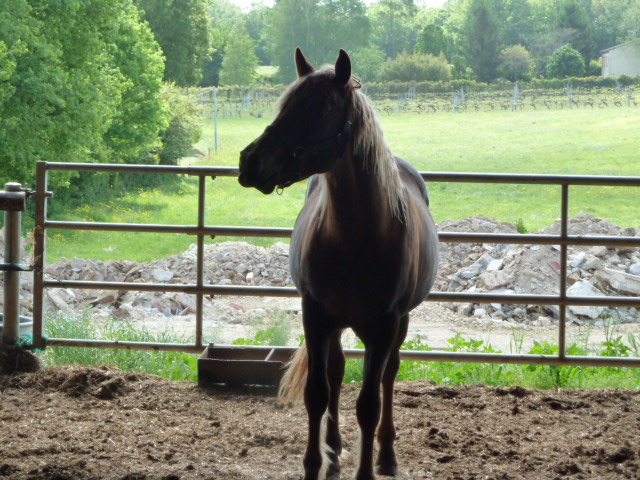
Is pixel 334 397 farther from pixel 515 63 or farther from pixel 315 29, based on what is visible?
pixel 515 63

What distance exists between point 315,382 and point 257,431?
0.88 meters

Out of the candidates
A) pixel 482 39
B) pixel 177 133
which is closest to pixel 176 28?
pixel 177 133

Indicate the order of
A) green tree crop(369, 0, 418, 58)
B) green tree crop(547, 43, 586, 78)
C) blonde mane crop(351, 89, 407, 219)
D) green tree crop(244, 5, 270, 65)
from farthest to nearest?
green tree crop(244, 5, 270, 65)
green tree crop(369, 0, 418, 58)
green tree crop(547, 43, 586, 78)
blonde mane crop(351, 89, 407, 219)

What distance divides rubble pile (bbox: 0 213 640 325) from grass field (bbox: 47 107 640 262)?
20.0 feet

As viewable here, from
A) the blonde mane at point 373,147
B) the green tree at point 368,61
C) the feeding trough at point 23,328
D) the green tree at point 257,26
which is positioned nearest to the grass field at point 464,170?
the green tree at point 368,61

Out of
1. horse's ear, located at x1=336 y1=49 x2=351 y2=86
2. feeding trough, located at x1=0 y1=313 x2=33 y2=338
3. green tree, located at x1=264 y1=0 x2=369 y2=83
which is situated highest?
green tree, located at x1=264 y1=0 x2=369 y2=83

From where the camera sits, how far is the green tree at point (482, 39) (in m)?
31.8

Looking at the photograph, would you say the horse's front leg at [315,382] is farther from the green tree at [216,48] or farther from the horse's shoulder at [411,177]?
the green tree at [216,48]

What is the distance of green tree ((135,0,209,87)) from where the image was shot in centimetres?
3300

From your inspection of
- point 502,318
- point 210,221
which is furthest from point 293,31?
point 502,318

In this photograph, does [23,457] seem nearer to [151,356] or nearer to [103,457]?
[103,457]

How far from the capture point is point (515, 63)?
1335 inches

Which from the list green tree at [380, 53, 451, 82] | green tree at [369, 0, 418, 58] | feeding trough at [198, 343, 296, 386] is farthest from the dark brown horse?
green tree at [369, 0, 418, 58]

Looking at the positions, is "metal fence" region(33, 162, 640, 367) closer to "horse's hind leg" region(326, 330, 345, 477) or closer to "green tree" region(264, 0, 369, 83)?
"horse's hind leg" region(326, 330, 345, 477)
